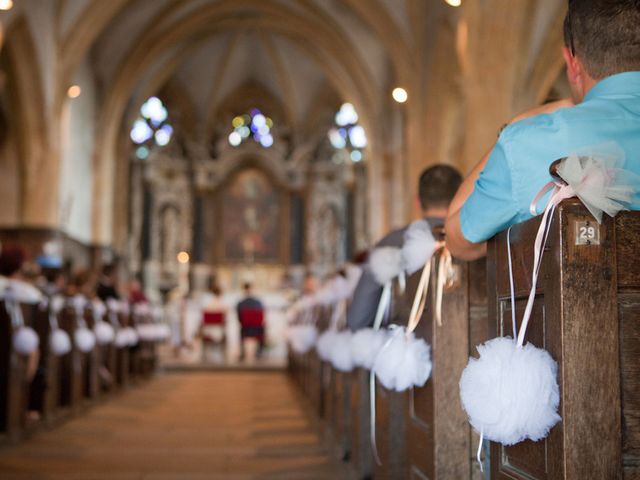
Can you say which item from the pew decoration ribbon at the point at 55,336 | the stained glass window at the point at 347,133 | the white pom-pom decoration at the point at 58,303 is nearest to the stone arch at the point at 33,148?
the white pom-pom decoration at the point at 58,303

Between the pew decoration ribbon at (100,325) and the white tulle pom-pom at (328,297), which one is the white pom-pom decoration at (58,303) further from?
the white tulle pom-pom at (328,297)

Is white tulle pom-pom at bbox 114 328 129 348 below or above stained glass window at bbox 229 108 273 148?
below

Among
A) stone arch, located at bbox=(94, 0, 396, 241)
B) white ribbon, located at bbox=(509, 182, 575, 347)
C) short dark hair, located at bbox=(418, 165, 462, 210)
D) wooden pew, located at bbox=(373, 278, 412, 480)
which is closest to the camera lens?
white ribbon, located at bbox=(509, 182, 575, 347)

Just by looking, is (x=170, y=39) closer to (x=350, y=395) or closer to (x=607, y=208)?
(x=350, y=395)

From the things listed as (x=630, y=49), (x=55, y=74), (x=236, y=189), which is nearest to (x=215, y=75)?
(x=236, y=189)

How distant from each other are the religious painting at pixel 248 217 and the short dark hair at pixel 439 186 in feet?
65.7

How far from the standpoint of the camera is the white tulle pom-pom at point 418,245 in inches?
105

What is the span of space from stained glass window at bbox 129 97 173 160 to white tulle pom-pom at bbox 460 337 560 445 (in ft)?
70.3

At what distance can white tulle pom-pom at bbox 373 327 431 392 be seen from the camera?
267 cm

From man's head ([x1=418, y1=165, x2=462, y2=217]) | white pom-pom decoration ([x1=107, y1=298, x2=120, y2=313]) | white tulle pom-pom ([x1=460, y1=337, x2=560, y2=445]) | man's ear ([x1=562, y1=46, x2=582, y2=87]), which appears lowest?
white tulle pom-pom ([x1=460, y1=337, x2=560, y2=445])

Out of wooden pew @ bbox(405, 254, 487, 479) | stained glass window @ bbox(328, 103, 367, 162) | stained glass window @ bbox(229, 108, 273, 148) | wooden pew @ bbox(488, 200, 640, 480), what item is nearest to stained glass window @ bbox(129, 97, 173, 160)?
stained glass window @ bbox(229, 108, 273, 148)

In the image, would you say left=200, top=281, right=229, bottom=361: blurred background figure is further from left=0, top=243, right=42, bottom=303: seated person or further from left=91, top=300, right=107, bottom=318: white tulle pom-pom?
left=0, top=243, right=42, bottom=303: seated person

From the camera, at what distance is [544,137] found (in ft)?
5.71

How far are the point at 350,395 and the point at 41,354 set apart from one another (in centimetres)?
287
